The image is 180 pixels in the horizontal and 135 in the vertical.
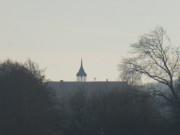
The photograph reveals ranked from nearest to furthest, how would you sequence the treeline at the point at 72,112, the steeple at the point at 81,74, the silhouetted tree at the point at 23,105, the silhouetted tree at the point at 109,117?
the silhouetted tree at the point at 23,105, the treeline at the point at 72,112, the silhouetted tree at the point at 109,117, the steeple at the point at 81,74

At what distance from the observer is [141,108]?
3794 centimetres

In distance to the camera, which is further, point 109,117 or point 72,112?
point 72,112

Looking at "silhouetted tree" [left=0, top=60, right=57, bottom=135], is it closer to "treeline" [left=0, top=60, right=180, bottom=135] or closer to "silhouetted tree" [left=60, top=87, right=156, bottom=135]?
"treeline" [left=0, top=60, right=180, bottom=135]

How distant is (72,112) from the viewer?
38562mm

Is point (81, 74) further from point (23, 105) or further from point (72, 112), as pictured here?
point (23, 105)

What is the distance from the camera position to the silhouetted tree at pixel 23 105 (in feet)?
107

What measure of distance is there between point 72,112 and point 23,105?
6645 millimetres

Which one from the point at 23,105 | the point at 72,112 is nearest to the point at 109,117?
the point at 72,112

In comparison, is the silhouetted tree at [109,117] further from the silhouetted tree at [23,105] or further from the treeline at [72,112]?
the silhouetted tree at [23,105]

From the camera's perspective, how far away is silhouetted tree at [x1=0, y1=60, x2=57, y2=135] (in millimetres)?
32594

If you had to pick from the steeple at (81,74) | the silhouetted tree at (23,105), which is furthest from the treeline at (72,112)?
the steeple at (81,74)

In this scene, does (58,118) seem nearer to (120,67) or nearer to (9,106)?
(9,106)

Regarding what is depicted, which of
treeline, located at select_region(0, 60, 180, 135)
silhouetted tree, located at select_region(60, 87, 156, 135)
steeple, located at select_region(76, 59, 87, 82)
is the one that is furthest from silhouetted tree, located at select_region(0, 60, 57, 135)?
steeple, located at select_region(76, 59, 87, 82)

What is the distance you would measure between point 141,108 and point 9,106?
12734 millimetres
